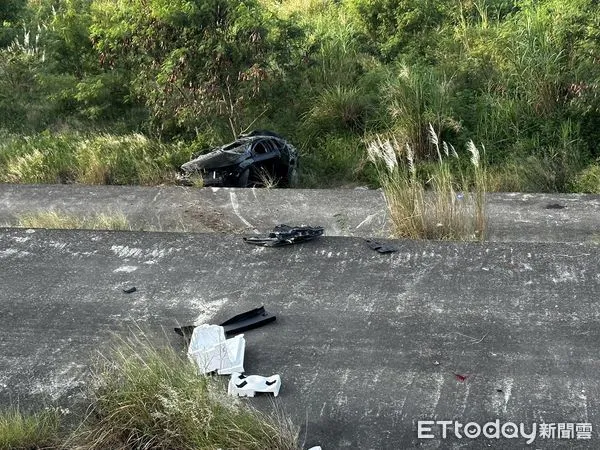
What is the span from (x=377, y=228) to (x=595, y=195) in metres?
1.87

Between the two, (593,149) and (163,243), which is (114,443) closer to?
(163,243)

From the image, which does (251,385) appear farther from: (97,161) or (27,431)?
(97,161)

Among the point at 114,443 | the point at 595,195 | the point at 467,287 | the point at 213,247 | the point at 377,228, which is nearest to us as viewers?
the point at 114,443

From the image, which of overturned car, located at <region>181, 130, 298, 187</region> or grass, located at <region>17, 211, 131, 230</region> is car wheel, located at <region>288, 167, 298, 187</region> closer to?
overturned car, located at <region>181, 130, 298, 187</region>

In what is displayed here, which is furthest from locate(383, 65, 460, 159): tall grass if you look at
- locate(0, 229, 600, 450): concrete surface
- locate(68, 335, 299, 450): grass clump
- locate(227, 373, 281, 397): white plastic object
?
locate(68, 335, 299, 450): grass clump

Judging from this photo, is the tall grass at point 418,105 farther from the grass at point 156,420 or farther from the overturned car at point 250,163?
the grass at point 156,420

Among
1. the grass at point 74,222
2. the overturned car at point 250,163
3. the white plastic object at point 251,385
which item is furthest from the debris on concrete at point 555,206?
the white plastic object at point 251,385

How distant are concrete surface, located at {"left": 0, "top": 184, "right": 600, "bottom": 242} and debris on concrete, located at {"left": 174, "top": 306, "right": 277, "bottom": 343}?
72.2 inches

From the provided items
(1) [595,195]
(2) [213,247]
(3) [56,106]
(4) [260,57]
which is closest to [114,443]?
(2) [213,247]

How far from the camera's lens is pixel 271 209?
6949mm

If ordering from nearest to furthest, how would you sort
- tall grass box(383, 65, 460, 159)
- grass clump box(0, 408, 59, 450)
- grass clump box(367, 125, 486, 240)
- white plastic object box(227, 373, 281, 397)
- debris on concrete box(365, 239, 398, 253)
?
grass clump box(0, 408, 59, 450)
white plastic object box(227, 373, 281, 397)
debris on concrete box(365, 239, 398, 253)
grass clump box(367, 125, 486, 240)
tall grass box(383, 65, 460, 159)

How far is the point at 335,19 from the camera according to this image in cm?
1148

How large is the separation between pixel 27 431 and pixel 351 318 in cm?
173

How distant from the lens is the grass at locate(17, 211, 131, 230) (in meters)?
6.52
